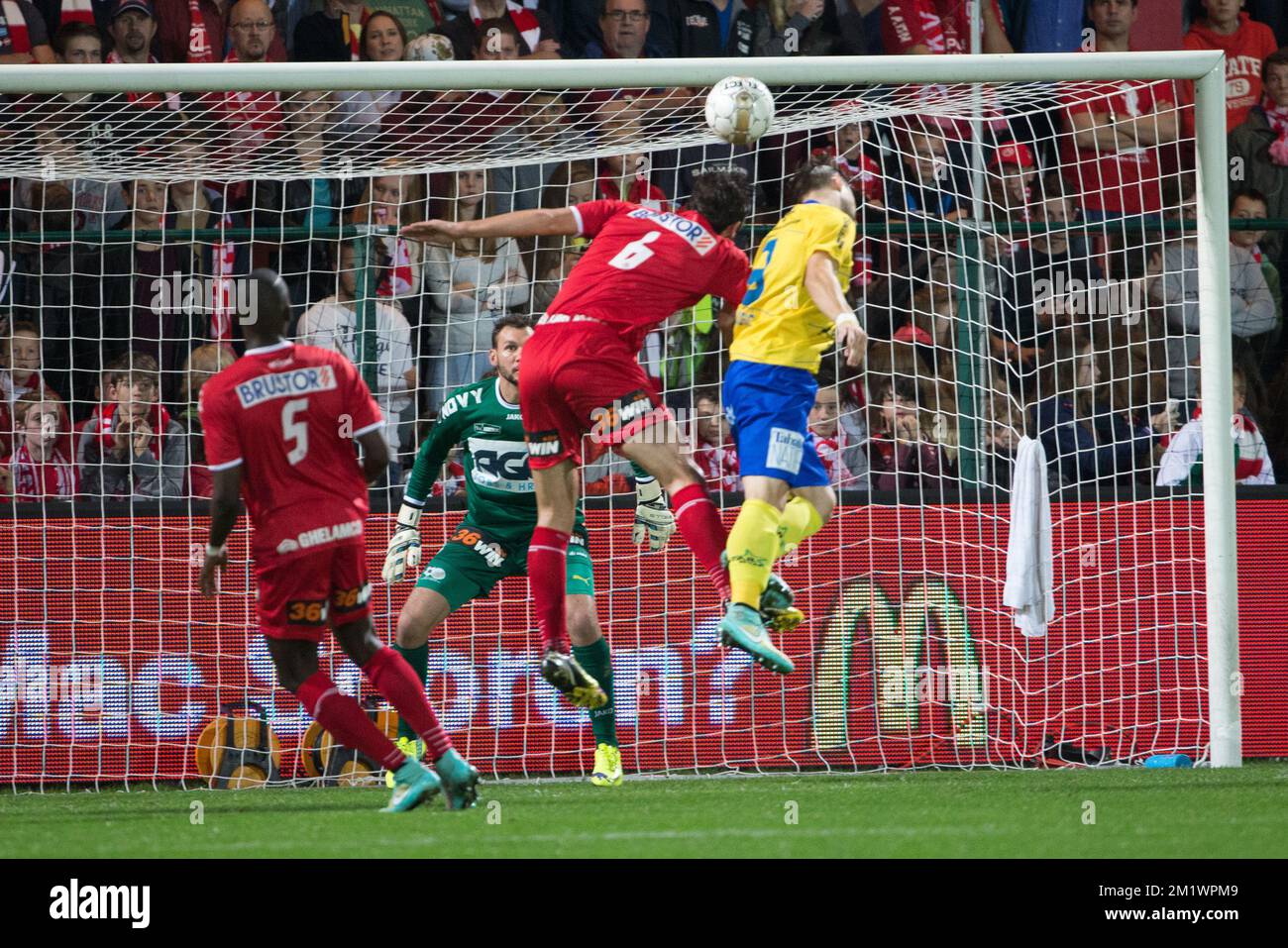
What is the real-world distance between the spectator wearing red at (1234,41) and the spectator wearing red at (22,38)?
7.53 metres

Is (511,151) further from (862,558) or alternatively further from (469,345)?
(862,558)

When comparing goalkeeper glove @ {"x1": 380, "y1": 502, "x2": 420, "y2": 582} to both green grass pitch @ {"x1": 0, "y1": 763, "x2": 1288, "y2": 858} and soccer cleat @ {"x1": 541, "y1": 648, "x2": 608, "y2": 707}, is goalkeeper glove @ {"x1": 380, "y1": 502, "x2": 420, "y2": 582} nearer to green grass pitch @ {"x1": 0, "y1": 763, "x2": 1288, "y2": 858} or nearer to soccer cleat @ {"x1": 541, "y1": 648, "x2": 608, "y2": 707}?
green grass pitch @ {"x1": 0, "y1": 763, "x2": 1288, "y2": 858}

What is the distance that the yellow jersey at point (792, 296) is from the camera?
23.4 feet

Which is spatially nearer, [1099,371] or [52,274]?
[52,274]

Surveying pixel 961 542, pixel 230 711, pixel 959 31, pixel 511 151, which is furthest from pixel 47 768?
pixel 959 31

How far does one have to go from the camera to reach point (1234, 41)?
11.8 m

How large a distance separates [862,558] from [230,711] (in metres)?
3.54

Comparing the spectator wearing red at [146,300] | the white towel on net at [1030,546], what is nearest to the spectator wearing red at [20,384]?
the spectator wearing red at [146,300]

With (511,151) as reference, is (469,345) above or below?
below

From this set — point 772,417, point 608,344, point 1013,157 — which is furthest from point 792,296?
point 1013,157

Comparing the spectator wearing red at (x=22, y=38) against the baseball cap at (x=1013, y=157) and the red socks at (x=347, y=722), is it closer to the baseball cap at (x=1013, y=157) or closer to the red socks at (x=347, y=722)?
the baseball cap at (x=1013, y=157)

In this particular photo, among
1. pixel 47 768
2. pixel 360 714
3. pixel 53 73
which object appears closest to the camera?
pixel 360 714

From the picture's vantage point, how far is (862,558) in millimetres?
9406

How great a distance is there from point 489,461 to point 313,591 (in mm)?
2209
